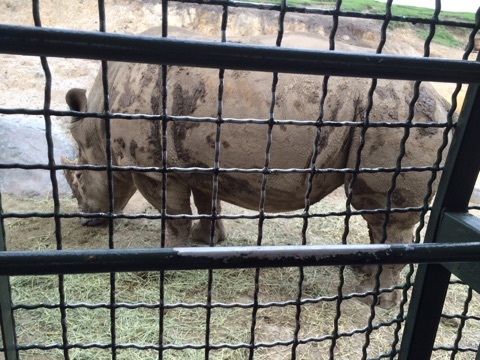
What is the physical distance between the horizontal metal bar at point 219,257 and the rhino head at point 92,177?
7.90 feet

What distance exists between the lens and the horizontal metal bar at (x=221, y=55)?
1008 millimetres

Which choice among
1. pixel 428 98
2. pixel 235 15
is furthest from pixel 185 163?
pixel 235 15

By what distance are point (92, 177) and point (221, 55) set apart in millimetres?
3008

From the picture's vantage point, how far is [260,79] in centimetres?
289

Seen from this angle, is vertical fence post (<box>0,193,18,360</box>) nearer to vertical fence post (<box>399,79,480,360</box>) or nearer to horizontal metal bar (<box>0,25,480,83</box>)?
horizontal metal bar (<box>0,25,480,83</box>)

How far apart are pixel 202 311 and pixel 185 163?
92 centimetres

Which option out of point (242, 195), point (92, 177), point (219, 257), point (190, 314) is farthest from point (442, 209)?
point (92, 177)

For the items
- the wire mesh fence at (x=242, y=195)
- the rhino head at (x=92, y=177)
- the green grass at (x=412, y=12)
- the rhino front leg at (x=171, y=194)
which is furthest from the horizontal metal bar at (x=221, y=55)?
the green grass at (x=412, y=12)

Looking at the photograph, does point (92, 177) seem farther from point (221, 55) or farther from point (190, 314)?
point (221, 55)

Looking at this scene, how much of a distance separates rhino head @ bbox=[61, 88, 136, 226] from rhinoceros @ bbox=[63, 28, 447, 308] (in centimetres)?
40

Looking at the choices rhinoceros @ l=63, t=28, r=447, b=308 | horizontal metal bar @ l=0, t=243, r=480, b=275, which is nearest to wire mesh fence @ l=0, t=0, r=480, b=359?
rhinoceros @ l=63, t=28, r=447, b=308

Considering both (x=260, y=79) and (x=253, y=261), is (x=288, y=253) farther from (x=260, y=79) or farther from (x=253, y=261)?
(x=260, y=79)

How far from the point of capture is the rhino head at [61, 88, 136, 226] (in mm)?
3646

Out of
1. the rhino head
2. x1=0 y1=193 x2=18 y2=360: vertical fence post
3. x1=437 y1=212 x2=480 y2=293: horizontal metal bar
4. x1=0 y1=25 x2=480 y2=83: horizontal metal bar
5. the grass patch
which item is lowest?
the grass patch
